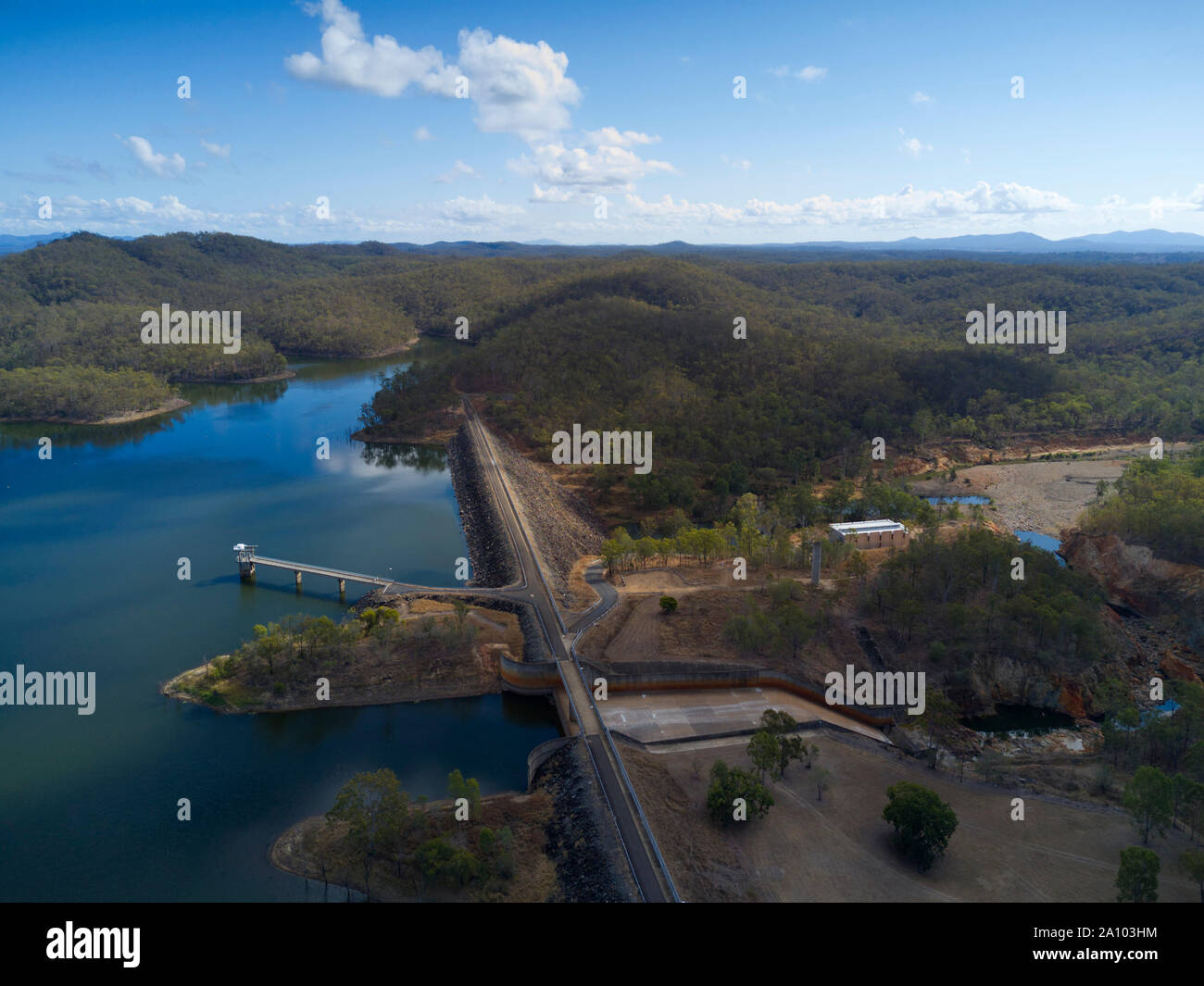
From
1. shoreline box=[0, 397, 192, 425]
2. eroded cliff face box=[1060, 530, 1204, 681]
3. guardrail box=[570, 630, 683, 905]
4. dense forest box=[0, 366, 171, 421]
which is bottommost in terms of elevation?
guardrail box=[570, 630, 683, 905]

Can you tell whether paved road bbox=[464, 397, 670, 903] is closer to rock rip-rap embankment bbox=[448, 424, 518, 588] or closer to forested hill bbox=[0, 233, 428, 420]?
rock rip-rap embankment bbox=[448, 424, 518, 588]

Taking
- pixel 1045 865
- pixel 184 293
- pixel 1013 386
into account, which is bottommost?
pixel 1045 865

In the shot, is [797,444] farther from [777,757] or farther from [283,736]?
[283,736]

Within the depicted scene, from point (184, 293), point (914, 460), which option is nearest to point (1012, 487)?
point (914, 460)

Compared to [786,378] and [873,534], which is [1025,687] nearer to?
[873,534]

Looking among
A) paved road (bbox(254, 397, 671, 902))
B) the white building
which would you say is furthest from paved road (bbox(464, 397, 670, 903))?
the white building
